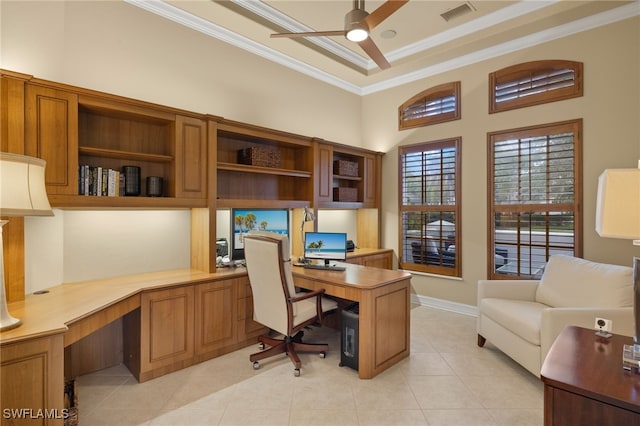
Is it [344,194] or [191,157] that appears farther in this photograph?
[344,194]

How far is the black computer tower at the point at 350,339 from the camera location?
2.75 m

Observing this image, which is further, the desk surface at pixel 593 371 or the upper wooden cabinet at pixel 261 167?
the upper wooden cabinet at pixel 261 167

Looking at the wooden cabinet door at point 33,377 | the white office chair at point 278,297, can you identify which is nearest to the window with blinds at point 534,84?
the white office chair at point 278,297

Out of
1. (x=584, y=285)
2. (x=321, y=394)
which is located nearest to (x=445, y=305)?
(x=584, y=285)

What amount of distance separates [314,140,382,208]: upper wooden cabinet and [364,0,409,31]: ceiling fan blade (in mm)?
1926

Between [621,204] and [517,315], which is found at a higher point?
[621,204]

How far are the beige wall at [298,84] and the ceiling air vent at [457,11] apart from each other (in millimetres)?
975

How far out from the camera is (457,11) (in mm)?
3379

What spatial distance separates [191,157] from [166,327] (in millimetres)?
1540

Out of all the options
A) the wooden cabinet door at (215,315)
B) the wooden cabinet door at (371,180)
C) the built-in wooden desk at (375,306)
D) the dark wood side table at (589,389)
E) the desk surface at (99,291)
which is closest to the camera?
the dark wood side table at (589,389)

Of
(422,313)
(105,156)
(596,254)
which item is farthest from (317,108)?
(596,254)

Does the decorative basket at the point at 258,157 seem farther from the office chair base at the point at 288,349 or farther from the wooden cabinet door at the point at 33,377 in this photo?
the wooden cabinet door at the point at 33,377

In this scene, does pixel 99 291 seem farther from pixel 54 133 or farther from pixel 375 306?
pixel 375 306

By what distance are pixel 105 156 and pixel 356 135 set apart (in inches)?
150
